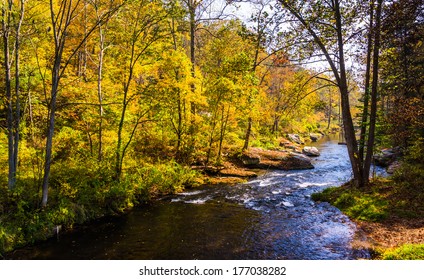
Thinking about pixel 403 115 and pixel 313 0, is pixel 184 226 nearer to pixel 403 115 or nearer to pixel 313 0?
pixel 403 115

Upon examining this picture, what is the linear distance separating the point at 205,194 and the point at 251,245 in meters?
5.19

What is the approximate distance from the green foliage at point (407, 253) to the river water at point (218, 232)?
23.1 inches

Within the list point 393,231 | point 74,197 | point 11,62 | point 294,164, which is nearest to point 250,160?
point 294,164

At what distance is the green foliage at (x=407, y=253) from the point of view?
5.37 meters

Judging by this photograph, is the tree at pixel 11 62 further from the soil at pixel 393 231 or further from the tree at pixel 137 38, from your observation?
the soil at pixel 393 231

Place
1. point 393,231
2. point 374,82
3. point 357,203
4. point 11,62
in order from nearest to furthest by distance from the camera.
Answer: point 393,231, point 11,62, point 357,203, point 374,82

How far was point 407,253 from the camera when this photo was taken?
18.2ft

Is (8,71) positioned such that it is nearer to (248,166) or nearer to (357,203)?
(357,203)

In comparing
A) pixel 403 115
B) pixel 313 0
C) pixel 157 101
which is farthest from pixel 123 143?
pixel 403 115

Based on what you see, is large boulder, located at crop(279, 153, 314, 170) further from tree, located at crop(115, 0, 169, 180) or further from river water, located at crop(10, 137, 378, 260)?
tree, located at crop(115, 0, 169, 180)

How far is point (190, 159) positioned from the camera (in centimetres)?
1568

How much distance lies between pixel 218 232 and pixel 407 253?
446 centimetres

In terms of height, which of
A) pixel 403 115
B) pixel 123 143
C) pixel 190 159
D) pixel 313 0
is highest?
pixel 313 0
